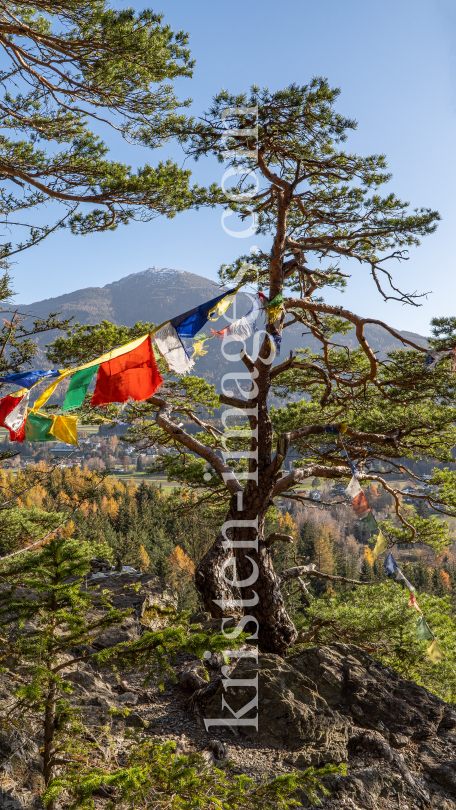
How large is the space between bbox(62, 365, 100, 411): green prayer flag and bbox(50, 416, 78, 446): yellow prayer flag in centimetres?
66

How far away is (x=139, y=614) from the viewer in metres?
7.91

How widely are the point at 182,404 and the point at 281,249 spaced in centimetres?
318

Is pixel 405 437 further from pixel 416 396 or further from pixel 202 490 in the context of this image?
pixel 202 490

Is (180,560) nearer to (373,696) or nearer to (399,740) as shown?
(373,696)

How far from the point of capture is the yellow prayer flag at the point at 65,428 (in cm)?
429

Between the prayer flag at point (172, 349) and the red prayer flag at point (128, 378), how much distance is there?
0.20 m

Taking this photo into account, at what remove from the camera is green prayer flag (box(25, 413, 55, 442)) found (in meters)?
4.52

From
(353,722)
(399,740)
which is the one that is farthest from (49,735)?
(399,740)

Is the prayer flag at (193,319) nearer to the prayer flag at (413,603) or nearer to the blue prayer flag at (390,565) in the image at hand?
the blue prayer flag at (390,565)

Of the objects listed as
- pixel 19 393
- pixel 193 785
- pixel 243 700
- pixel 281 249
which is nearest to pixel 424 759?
pixel 243 700

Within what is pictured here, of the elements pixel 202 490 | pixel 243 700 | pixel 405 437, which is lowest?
pixel 243 700

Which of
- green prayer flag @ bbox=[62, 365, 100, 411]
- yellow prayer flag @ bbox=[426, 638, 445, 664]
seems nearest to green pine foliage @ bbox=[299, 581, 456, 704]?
yellow prayer flag @ bbox=[426, 638, 445, 664]

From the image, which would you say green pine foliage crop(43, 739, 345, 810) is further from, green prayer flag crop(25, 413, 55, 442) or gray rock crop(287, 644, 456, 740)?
green prayer flag crop(25, 413, 55, 442)

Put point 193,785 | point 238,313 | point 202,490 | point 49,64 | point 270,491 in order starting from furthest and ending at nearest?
1. point 202,490
2. point 270,491
3. point 238,313
4. point 49,64
5. point 193,785
